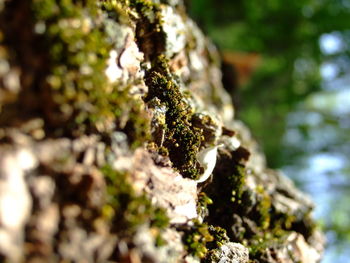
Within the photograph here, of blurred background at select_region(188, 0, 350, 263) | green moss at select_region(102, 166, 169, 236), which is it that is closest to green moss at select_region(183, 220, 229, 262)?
green moss at select_region(102, 166, 169, 236)

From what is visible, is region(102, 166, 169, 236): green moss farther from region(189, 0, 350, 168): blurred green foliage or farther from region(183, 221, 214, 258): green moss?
region(189, 0, 350, 168): blurred green foliage

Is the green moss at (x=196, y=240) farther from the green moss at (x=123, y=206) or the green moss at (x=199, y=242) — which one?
the green moss at (x=123, y=206)

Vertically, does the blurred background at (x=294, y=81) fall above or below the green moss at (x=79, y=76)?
above

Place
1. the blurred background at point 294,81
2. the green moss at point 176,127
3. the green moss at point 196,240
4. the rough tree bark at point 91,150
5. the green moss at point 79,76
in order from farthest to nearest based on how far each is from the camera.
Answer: the blurred background at point 294,81 < the green moss at point 176,127 < the green moss at point 196,240 < the green moss at point 79,76 < the rough tree bark at point 91,150

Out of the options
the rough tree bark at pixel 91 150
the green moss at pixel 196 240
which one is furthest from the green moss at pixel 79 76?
the green moss at pixel 196 240

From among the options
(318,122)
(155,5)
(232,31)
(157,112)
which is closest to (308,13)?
(232,31)

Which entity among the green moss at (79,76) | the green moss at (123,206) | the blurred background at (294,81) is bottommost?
the green moss at (123,206)

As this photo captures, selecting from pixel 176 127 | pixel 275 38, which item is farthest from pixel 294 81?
pixel 176 127
